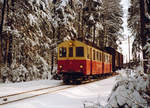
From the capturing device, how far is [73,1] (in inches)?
959

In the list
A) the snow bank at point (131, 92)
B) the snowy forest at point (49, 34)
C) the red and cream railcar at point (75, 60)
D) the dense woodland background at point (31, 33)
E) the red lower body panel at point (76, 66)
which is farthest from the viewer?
the dense woodland background at point (31, 33)

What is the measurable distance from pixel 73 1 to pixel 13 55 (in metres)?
11.5

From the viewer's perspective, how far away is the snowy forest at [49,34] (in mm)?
4406

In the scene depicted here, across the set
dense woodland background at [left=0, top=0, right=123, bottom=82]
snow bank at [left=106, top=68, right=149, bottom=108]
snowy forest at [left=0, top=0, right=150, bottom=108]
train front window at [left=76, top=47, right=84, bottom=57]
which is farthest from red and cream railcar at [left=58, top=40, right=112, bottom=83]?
snow bank at [left=106, top=68, right=149, bottom=108]

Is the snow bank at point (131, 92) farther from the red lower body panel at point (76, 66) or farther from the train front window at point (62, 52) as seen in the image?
the train front window at point (62, 52)

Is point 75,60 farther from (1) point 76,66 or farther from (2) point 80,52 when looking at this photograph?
(2) point 80,52

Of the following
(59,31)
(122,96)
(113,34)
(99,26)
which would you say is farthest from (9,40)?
(113,34)

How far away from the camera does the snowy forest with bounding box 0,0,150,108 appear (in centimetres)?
441

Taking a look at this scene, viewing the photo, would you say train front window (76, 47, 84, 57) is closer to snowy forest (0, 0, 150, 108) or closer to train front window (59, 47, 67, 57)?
snowy forest (0, 0, 150, 108)

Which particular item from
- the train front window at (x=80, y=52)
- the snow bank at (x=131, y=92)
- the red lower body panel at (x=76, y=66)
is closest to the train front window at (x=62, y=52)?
the red lower body panel at (x=76, y=66)

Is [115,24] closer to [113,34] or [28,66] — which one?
[113,34]

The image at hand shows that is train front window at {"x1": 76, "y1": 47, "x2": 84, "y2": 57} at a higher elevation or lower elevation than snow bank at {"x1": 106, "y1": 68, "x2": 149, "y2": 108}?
higher

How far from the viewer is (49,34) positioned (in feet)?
80.3

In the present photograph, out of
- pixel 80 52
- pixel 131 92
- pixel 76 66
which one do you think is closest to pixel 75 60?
pixel 76 66
